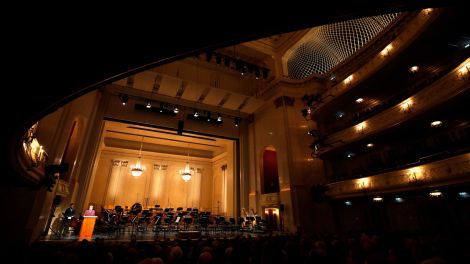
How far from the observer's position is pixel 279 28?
1593 mm

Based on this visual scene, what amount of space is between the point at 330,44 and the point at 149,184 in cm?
1737

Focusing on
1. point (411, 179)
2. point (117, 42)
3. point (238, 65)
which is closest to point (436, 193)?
point (411, 179)

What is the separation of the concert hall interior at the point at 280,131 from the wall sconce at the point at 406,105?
76 millimetres

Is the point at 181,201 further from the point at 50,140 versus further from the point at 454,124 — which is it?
the point at 454,124

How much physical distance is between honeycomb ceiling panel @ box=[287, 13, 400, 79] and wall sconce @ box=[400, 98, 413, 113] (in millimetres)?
5409

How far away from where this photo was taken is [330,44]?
14.4 meters

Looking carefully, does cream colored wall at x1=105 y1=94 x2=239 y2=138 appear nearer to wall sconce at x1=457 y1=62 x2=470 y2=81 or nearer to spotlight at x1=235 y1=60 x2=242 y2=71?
spotlight at x1=235 y1=60 x2=242 y2=71

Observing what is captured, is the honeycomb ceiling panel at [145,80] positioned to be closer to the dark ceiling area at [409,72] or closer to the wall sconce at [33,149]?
the wall sconce at [33,149]

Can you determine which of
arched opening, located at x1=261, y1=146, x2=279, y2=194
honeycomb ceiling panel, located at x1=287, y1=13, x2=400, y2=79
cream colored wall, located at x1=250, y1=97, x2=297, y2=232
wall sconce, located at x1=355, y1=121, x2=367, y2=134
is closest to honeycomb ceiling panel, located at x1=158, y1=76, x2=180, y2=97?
cream colored wall, located at x1=250, y1=97, x2=297, y2=232

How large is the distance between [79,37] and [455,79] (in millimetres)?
10166

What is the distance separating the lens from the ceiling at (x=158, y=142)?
647 inches

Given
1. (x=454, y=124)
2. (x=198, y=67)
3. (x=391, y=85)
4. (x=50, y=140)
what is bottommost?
(x=50, y=140)

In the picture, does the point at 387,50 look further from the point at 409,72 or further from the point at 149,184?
the point at 149,184

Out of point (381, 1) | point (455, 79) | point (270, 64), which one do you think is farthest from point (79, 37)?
point (270, 64)
